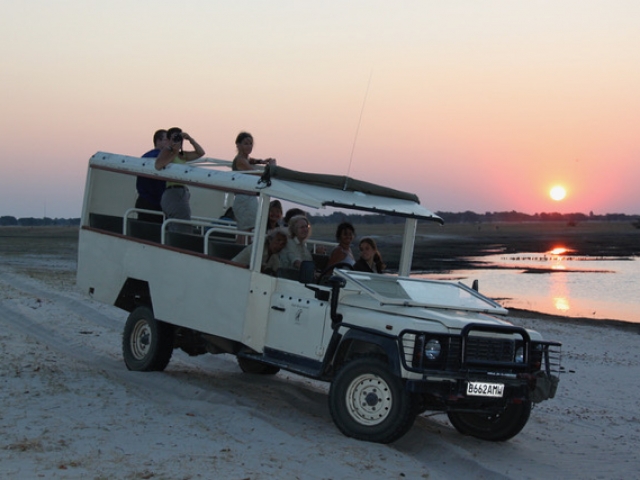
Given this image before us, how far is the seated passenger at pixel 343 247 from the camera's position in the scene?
31.2 feet

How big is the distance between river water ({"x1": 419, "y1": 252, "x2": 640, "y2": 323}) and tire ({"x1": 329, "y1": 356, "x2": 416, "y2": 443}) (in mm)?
15586

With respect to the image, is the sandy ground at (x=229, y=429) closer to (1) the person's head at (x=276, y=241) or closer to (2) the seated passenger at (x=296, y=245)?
(2) the seated passenger at (x=296, y=245)

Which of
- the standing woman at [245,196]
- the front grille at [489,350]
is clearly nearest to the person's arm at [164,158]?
the standing woman at [245,196]

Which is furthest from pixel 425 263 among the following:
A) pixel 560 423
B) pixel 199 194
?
pixel 560 423

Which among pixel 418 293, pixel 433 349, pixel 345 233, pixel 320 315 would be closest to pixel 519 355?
pixel 433 349

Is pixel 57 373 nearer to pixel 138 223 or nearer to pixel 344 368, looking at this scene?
pixel 138 223

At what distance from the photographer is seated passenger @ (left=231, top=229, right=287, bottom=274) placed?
912 cm

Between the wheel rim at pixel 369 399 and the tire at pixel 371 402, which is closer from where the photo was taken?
the tire at pixel 371 402

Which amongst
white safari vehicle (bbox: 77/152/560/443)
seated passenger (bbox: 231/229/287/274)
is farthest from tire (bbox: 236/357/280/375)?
seated passenger (bbox: 231/229/287/274)

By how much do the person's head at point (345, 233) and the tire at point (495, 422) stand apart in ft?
7.07

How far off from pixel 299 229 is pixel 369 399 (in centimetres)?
230

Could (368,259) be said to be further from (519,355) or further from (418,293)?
A: (519,355)

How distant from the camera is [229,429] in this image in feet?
25.4

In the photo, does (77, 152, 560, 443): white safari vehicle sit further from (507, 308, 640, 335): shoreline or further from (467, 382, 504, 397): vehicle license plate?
(507, 308, 640, 335): shoreline
